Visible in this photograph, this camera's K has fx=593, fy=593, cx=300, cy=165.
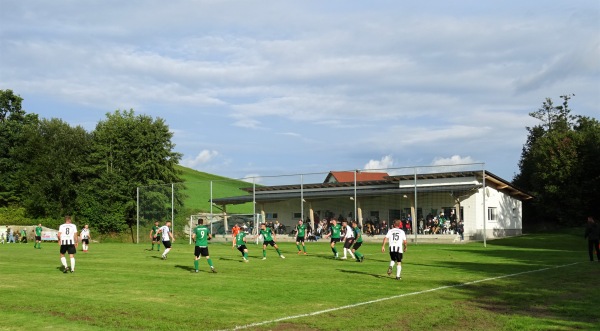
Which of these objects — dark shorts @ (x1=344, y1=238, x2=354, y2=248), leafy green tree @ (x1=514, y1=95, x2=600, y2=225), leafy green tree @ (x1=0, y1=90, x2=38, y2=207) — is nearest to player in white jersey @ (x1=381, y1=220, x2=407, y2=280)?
dark shorts @ (x1=344, y1=238, x2=354, y2=248)

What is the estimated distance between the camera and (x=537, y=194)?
63719 millimetres

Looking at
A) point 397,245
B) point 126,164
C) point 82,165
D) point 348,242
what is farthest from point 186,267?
point 82,165

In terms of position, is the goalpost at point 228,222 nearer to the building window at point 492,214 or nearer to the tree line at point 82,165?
the tree line at point 82,165

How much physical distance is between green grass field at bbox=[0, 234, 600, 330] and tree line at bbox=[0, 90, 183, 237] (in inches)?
1655

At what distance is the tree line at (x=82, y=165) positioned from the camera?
66438mm

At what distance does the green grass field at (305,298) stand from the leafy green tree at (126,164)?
136 feet

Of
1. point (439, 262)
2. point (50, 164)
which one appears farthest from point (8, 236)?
point (439, 262)

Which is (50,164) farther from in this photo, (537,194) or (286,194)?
(537,194)

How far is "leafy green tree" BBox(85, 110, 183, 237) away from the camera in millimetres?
65875

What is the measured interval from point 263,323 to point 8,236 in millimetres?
57601

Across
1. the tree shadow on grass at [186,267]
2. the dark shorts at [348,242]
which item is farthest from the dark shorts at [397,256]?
the dark shorts at [348,242]

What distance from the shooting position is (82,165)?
7162cm

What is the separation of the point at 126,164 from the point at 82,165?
7.86 meters

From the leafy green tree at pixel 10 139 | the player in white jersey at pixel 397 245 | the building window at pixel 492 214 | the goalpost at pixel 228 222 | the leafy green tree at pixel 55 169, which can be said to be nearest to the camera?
the player in white jersey at pixel 397 245
